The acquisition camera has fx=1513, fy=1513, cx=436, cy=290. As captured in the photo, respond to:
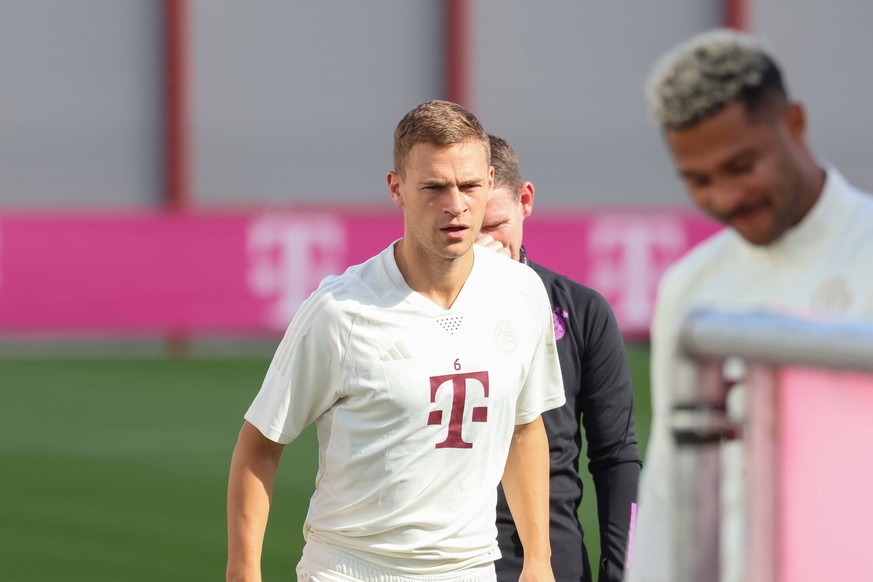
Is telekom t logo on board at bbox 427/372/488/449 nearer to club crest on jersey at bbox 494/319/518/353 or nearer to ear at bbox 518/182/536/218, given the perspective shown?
club crest on jersey at bbox 494/319/518/353

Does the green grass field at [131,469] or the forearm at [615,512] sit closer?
→ the forearm at [615,512]

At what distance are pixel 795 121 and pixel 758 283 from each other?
0.22m

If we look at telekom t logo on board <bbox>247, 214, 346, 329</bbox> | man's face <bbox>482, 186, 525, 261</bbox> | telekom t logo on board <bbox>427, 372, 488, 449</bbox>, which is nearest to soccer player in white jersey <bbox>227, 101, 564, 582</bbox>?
telekom t logo on board <bbox>427, 372, 488, 449</bbox>

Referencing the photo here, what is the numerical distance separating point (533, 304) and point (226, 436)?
641cm

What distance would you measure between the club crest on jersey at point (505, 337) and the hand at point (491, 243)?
0.43m

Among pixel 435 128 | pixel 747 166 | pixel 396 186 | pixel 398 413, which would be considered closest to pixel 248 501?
pixel 398 413

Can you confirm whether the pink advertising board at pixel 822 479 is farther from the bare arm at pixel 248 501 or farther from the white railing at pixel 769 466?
the bare arm at pixel 248 501

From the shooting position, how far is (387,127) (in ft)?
57.9

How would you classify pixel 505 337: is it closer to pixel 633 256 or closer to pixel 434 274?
pixel 434 274

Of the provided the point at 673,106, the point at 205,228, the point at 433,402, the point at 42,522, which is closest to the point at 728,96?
the point at 673,106

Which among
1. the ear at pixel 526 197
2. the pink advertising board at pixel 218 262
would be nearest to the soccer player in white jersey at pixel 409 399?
the ear at pixel 526 197

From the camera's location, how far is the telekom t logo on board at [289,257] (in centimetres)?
1266

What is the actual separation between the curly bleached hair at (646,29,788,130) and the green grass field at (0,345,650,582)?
16.0 ft

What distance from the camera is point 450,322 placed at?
10.9 ft
